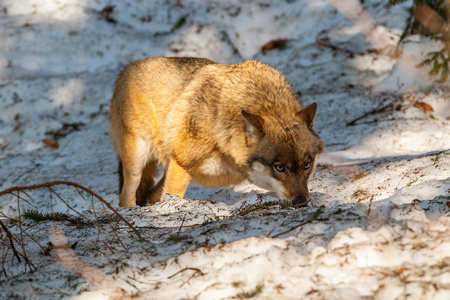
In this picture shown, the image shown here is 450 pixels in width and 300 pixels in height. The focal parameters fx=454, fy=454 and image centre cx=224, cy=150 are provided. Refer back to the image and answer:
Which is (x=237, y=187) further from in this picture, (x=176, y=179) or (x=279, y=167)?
(x=279, y=167)

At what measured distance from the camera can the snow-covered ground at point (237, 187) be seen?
2795 millimetres

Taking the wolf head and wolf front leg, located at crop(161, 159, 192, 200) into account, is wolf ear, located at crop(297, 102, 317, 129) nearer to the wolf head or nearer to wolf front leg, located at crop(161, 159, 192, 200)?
the wolf head

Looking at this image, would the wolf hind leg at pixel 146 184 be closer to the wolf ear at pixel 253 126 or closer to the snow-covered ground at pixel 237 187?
the snow-covered ground at pixel 237 187

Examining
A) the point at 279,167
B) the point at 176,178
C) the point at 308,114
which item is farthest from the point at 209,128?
the point at 308,114

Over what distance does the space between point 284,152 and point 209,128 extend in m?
1.01

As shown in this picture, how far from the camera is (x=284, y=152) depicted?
15.9ft

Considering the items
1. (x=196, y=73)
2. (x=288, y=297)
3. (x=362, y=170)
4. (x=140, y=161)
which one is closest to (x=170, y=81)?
(x=196, y=73)

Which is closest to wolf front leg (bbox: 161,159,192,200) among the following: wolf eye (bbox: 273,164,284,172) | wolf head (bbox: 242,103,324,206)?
wolf head (bbox: 242,103,324,206)

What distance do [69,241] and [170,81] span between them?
2958 millimetres

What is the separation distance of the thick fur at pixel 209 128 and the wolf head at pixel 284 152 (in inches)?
0.4

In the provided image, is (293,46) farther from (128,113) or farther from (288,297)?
(288,297)

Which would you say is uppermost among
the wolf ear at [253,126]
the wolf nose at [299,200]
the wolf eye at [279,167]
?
the wolf ear at [253,126]

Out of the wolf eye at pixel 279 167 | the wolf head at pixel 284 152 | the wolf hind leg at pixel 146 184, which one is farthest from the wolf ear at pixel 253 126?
the wolf hind leg at pixel 146 184

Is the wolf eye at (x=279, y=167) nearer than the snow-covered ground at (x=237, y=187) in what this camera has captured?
No
